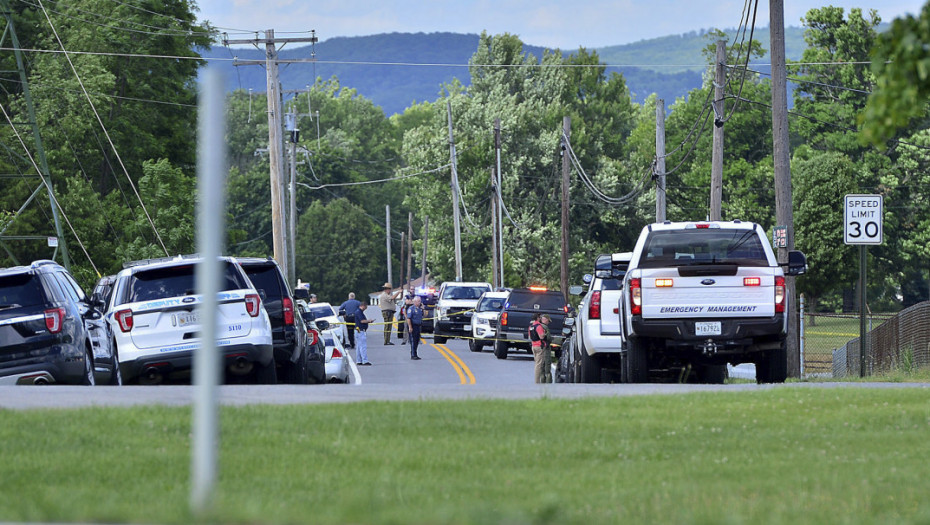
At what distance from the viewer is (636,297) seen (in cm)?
1669

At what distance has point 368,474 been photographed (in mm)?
9266

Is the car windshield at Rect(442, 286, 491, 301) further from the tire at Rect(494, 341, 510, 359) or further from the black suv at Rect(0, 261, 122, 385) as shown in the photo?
Result: the black suv at Rect(0, 261, 122, 385)

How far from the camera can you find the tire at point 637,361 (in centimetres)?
1719

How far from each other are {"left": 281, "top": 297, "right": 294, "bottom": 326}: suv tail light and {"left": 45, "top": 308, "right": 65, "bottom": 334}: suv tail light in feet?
12.4

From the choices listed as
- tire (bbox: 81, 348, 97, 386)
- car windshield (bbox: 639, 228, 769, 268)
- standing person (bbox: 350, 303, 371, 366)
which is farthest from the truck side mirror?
standing person (bbox: 350, 303, 371, 366)

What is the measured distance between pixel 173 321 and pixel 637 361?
5761 millimetres

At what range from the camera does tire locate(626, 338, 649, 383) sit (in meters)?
17.2

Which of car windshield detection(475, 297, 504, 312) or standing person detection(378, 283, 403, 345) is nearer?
car windshield detection(475, 297, 504, 312)

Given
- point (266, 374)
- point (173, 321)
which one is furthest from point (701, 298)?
point (173, 321)

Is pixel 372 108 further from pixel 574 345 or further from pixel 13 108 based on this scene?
pixel 574 345

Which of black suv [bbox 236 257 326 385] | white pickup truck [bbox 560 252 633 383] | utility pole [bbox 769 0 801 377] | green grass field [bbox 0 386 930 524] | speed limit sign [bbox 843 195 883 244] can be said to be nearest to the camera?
green grass field [bbox 0 386 930 524]

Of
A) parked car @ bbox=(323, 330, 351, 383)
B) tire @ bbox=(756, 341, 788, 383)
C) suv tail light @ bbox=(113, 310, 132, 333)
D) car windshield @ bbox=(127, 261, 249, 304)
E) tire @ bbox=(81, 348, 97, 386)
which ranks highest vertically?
car windshield @ bbox=(127, 261, 249, 304)

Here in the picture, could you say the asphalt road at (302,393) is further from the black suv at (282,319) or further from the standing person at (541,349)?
the standing person at (541,349)

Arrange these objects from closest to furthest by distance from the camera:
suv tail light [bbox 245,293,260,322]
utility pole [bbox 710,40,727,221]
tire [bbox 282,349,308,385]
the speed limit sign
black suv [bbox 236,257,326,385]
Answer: suv tail light [bbox 245,293,260,322] < black suv [bbox 236,257,326,385] < tire [bbox 282,349,308,385] < the speed limit sign < utility pole [bbox 710,40,727,221]
